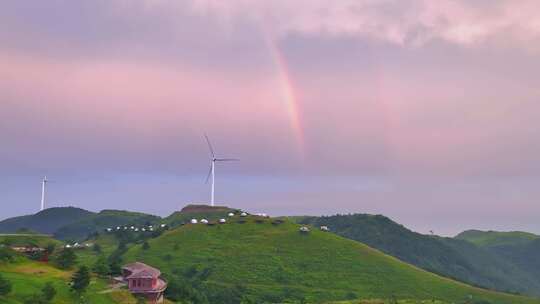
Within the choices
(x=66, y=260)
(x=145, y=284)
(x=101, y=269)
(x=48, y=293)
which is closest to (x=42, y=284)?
(x=48, y=293)

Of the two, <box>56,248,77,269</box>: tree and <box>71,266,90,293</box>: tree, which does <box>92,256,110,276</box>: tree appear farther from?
<box>71,266,90,293</box>: tree

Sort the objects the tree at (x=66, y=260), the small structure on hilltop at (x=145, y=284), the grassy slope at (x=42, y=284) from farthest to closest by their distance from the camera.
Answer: the tree at (x=66, y=260), the small structure on hilltop at (x=145, y=284), the grassy slope at (x=42, y=284)

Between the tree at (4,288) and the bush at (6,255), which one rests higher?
the bush at (6,255)

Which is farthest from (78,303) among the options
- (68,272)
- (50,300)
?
(68,272)

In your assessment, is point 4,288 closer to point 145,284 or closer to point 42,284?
point 42,284

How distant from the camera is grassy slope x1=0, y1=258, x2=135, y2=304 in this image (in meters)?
101

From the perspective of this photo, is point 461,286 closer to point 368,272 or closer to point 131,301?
point 368,272

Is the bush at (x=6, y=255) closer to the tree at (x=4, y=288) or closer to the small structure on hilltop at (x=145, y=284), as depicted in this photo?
the small structure on hilltop at (x=145, y=284)

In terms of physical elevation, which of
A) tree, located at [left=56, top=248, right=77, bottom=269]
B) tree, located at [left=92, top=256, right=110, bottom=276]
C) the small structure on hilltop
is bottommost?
the small structure on hilltop

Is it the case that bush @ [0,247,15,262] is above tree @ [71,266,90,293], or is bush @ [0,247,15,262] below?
above

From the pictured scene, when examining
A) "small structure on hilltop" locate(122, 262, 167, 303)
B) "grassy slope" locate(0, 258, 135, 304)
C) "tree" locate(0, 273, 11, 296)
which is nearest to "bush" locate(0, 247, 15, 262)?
"grassy slope" locate(0, 258, 135, 304)

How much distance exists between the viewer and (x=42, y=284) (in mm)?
108062

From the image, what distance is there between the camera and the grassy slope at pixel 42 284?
100750 millimetres

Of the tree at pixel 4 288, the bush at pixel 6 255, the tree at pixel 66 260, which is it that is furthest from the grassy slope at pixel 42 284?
the tree at pixel 66 260
